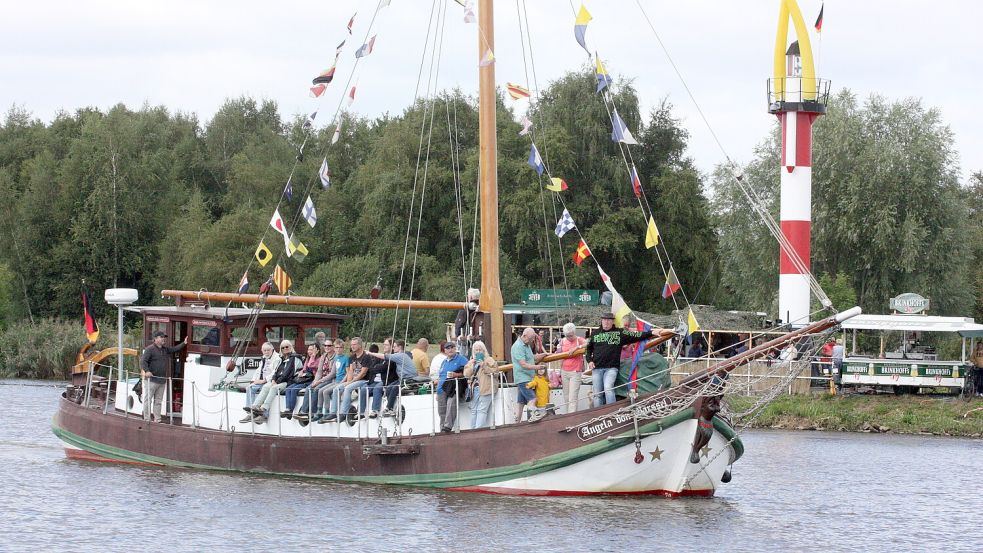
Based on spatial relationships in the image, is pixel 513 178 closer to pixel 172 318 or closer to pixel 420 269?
pixel 420 269

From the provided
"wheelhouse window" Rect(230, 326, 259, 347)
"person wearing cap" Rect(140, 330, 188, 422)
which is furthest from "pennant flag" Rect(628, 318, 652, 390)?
"person wearing cap" Rect(140, 330, 188, 422)

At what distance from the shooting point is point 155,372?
25.8 metres

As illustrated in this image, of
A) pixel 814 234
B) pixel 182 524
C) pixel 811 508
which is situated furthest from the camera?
pixel 814 234

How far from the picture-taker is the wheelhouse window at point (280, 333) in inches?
1048

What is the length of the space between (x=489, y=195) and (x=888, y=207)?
30280 mm

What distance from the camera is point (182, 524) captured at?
66.0 feet

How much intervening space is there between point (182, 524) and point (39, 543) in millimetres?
2120

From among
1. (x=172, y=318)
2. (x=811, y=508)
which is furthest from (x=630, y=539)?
(x=172, y=318)

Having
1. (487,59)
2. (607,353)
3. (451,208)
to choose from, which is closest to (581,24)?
(487,59)

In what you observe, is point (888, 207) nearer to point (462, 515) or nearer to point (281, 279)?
point (281, 279)

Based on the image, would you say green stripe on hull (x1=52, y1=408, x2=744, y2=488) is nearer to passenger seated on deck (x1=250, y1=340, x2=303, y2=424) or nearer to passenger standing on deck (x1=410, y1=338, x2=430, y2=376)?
passenger seated on deck (x1=250, y1=340, x2=303, y2=424)

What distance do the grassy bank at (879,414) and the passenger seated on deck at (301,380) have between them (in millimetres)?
14532

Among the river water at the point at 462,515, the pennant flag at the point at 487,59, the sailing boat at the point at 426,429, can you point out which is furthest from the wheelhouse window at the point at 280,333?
the pennant flag at the point at 487,59

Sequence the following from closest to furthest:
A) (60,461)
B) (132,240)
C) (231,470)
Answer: (231,470)
(60,461)
(132,240)
